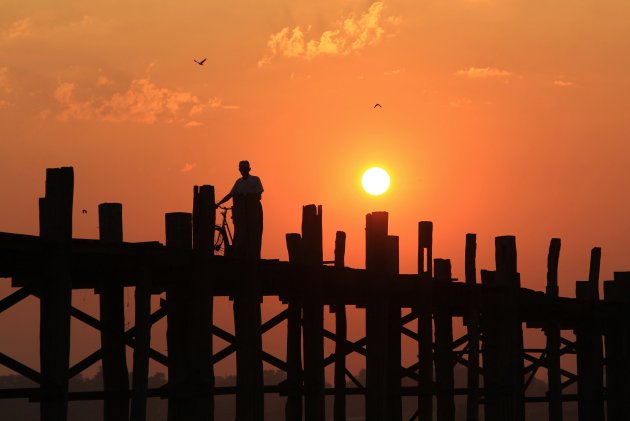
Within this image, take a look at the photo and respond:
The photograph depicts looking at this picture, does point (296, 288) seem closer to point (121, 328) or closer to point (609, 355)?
point (121, 328)

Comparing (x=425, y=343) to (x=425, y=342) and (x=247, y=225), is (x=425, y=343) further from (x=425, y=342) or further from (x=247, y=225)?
(x=247, y=225)

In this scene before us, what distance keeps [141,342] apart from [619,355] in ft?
49.9

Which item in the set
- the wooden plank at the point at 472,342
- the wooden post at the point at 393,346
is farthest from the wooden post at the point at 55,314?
the wooden plank at the point at 472,342

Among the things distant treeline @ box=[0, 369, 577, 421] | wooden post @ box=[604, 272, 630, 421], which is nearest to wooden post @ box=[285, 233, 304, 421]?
wooden post @ box=[604, 272, 630, 421]

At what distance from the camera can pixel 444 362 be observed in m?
23.3

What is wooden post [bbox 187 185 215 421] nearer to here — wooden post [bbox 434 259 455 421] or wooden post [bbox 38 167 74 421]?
wooden post [bbox 38 167 74 421]

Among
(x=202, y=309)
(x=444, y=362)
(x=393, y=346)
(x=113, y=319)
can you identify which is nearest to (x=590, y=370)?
(x=444, y=362)

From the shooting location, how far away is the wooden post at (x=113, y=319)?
59.1 ft

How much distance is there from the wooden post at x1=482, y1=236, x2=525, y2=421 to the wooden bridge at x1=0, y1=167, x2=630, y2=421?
1.0 inches

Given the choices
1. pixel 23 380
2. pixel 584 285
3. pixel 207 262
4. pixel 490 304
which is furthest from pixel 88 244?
pixel 23 380

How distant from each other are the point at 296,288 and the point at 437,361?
5.66m

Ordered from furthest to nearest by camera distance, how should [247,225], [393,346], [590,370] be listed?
1. [590,370]
2. [393,346]
3. [247,225]

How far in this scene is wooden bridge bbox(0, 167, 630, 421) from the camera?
14273 millimetres

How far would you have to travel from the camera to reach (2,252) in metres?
13.8
